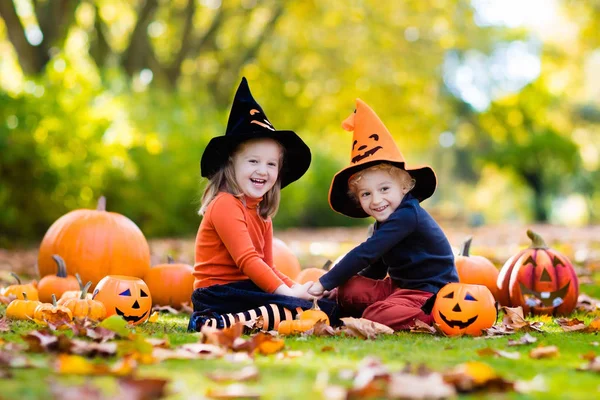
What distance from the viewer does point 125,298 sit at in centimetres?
422

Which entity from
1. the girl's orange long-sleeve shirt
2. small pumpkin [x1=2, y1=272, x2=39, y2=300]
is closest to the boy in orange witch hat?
the girl's orange long-sleeve shirt

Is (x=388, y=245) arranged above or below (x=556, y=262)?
above

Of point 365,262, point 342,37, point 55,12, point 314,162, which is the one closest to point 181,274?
point 365,262

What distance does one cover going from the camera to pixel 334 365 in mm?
2756

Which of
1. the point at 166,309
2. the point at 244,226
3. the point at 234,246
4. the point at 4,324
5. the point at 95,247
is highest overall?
the point at 244,226

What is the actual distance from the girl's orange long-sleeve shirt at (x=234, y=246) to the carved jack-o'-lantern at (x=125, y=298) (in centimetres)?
35

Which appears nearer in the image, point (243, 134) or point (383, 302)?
point (383, 302)

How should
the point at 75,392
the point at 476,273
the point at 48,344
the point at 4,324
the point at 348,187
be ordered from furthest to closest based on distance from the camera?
the point at 476,273
the point at 348,187
the point at 4,324
the point at 48,344
the point at 75,392

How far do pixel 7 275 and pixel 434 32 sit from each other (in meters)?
16.9

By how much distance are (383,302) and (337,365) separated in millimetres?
1428

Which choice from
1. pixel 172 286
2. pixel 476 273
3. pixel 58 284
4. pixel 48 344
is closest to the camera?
pixel 48 344

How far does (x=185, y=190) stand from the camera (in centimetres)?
1299

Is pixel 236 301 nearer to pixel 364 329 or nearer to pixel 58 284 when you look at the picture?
pixel 364 329

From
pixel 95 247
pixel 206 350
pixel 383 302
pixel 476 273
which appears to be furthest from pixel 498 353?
pixel 95 247
